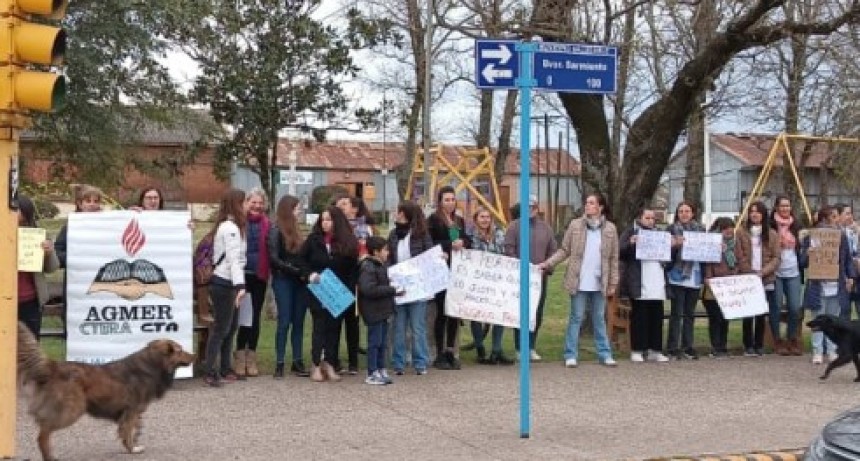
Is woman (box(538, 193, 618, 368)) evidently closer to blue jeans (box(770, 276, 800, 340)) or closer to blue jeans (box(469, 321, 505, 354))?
blue jeans (box(469, 321, 505, 354))

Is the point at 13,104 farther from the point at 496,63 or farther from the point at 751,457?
the point at 751,457

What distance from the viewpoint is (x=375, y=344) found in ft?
Answer: 36.4

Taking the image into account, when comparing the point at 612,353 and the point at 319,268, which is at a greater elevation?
the point at 319,268

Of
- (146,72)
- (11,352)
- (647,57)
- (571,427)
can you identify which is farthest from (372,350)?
(647,57)

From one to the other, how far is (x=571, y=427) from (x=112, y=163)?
35.9 feet

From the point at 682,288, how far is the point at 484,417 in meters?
4.39

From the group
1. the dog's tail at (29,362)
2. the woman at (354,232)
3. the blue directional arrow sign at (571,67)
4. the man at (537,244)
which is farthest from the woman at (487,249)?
the dog's tail at (29,362)

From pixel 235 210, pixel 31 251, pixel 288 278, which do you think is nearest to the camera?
pixel 31 251

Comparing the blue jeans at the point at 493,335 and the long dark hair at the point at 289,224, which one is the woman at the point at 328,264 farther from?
the blue jeans at the point at 493,335

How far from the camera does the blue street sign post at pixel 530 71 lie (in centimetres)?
841

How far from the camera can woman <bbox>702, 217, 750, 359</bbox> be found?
13.1 metres

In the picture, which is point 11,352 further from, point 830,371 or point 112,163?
point 112,163

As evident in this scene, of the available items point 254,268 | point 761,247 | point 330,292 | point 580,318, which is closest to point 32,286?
point 254,268

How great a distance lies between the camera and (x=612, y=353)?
43.5ft
